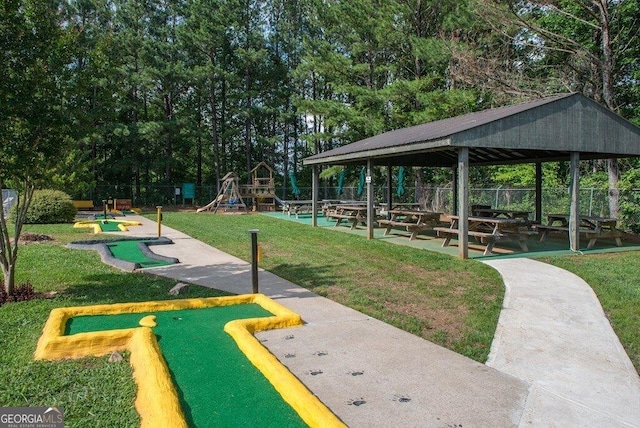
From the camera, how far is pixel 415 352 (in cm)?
440

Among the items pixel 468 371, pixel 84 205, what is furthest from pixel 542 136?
pixel 84 205

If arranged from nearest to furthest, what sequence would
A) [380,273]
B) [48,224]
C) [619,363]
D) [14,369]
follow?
1. [14,369]
2. [619,363]
3. [380,273]
4. [48,224]

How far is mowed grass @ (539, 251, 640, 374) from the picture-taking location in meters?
5.21

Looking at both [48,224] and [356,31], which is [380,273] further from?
[356,31]

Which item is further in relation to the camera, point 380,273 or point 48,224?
point 48,224

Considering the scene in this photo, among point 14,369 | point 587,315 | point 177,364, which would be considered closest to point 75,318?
point 14,369

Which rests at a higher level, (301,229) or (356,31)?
(356,31)

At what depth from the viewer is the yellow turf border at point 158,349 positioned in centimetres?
306

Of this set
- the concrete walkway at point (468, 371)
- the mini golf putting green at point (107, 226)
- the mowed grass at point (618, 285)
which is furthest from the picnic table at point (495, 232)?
the mini golf putting green at point (107, 226)

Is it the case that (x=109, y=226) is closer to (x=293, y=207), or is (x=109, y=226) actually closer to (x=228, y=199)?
(x=293, y=207)

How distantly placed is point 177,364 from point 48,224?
16015mm

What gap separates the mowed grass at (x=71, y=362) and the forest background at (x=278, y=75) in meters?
1.66

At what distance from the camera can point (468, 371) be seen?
157 inches

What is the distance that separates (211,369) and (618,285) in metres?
6.65
